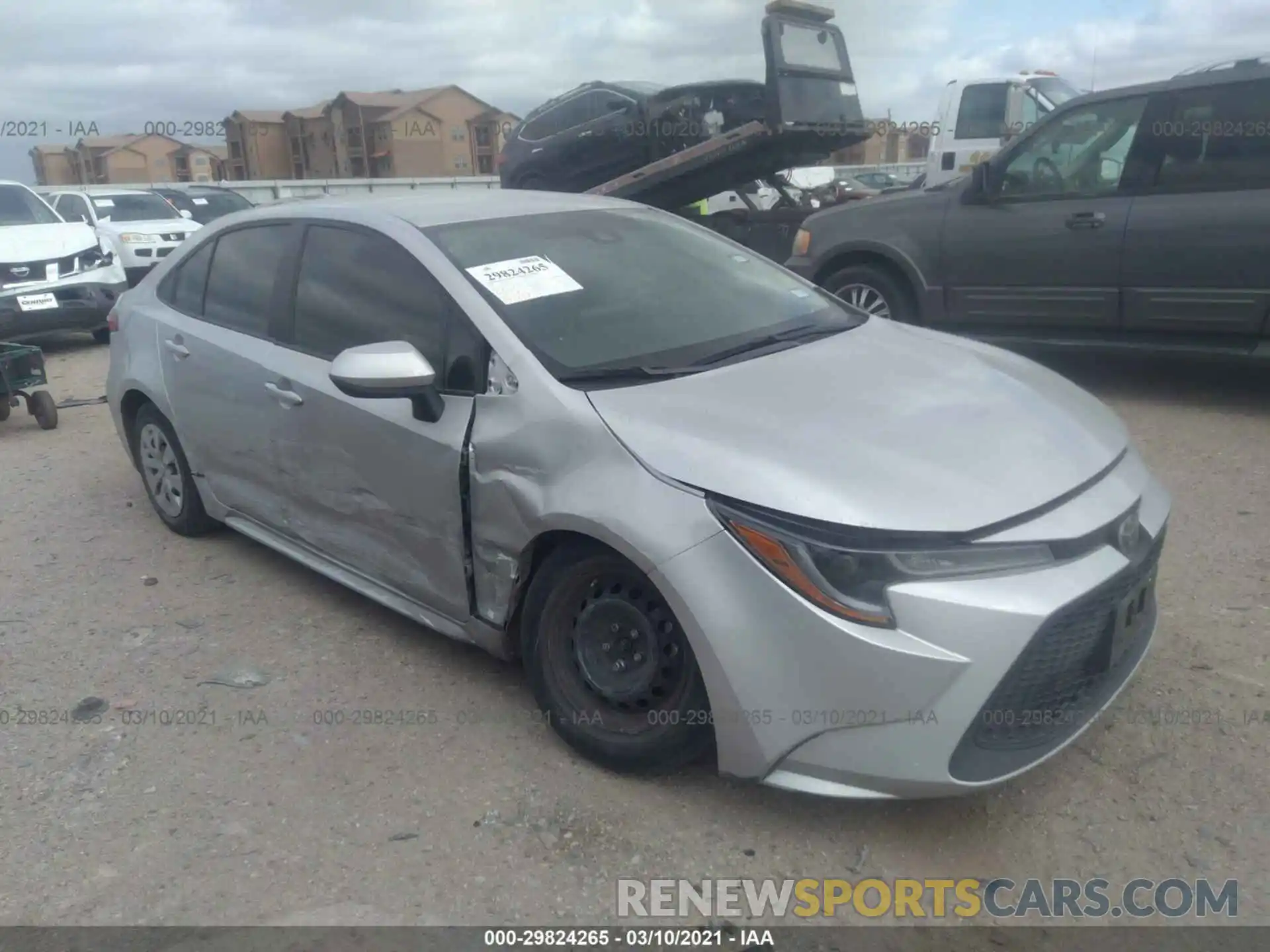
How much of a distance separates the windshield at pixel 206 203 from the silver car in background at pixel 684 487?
39.7 ft

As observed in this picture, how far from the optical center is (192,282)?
445 cm

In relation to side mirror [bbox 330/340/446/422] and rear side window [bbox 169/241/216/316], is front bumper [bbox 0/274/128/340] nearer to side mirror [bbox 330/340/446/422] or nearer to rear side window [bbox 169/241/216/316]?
rear side window [bbox 169/241/216/316]

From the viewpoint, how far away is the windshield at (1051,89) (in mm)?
11289

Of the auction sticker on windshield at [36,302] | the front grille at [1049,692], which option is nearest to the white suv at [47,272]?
the auction sticker on windshield at [36,302]

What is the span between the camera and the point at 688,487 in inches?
97.7

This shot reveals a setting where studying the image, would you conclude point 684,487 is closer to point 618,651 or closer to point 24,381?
Result: point 618,651

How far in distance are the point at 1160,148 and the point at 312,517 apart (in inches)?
206

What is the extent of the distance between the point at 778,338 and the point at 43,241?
8857 millimetres

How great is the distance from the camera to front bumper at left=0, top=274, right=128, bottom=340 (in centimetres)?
903

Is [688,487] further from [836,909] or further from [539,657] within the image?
[836,909]

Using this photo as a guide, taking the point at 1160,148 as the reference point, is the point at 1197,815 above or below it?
below

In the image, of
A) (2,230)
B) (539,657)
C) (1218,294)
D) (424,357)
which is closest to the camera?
(539,657)

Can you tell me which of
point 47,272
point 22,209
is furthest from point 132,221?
point 47,272

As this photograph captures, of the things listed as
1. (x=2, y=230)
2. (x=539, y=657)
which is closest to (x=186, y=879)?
(x=539, y=657)
